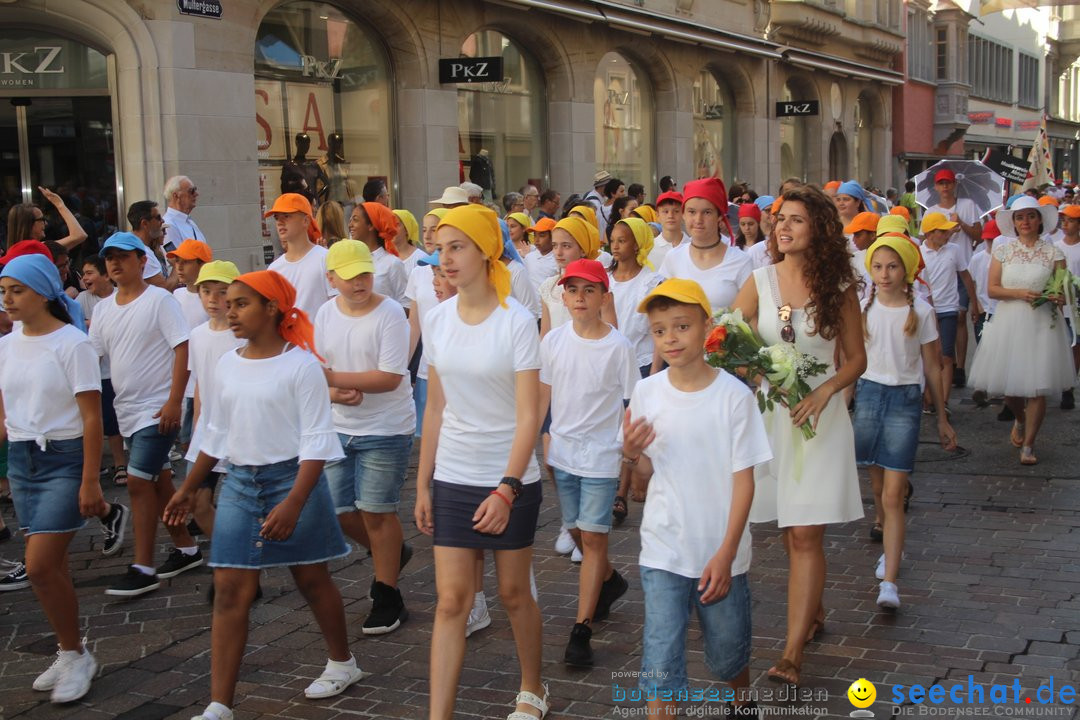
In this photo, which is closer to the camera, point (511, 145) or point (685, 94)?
point (511, 145)

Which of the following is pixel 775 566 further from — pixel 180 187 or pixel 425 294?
pixel 180 187

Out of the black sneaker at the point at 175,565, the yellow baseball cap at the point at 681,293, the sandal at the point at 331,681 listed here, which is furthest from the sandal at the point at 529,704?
the black sneaker at the point at 175,565

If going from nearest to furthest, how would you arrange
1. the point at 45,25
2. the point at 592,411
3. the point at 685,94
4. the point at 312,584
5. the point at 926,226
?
the point at 312,584, the point at 592,411, the point at 926,226, the point at 45,25, the point at 685,94

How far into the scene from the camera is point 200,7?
13.5 metres

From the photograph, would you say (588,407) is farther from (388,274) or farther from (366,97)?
(366,97)

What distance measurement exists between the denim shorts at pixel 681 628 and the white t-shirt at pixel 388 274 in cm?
467

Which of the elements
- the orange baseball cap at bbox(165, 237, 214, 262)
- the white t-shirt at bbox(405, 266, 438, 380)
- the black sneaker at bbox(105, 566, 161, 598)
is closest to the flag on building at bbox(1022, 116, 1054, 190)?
the white t-shirt at bbox(405, 266, 438, 380)

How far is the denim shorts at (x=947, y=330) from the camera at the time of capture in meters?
11.7

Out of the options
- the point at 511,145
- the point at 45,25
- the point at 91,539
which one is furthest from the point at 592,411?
the point at 511,145

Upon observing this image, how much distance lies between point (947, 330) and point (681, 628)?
8423 mm

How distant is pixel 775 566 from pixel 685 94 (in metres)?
18.8

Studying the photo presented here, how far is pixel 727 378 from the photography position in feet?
14.4

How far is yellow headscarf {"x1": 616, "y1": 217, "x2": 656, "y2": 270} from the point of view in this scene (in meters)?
7.34

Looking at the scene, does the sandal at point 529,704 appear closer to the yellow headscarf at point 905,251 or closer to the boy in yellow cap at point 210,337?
the boy in yellow cap at point 210,337
